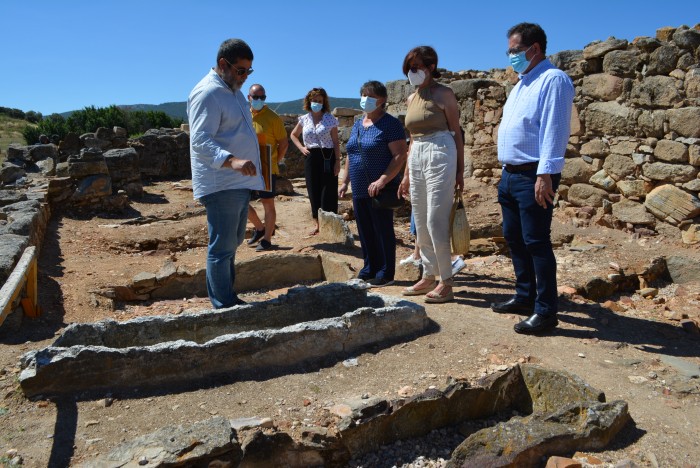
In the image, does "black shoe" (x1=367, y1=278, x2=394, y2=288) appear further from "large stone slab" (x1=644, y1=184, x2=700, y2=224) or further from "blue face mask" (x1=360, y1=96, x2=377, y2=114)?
"large stone slab" (x1=644, y1=184, x2=700, y2=224)

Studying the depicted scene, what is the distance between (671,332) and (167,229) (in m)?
5.83

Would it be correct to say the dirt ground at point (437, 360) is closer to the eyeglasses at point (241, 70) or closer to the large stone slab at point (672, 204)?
the large stone slab at point (672, 204)

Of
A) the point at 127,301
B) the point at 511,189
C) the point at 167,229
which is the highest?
the point at 511,189

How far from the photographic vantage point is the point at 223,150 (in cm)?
365

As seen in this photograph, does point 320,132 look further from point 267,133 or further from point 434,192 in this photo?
point 434,192

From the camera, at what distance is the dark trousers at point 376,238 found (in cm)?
500

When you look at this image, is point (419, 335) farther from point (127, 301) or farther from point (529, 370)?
point (127, 301)

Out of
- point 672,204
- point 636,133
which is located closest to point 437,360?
point 672,204

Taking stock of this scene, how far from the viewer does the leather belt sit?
3799mm

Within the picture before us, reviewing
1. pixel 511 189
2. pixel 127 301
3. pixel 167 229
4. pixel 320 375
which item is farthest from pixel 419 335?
pixel 167 229

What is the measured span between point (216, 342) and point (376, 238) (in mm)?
2122

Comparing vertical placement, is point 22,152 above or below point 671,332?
above

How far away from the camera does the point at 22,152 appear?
45.1 ft

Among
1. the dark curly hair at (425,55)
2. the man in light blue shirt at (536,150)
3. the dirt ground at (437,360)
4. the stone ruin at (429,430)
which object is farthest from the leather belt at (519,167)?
the stone ruin at (429,430)
